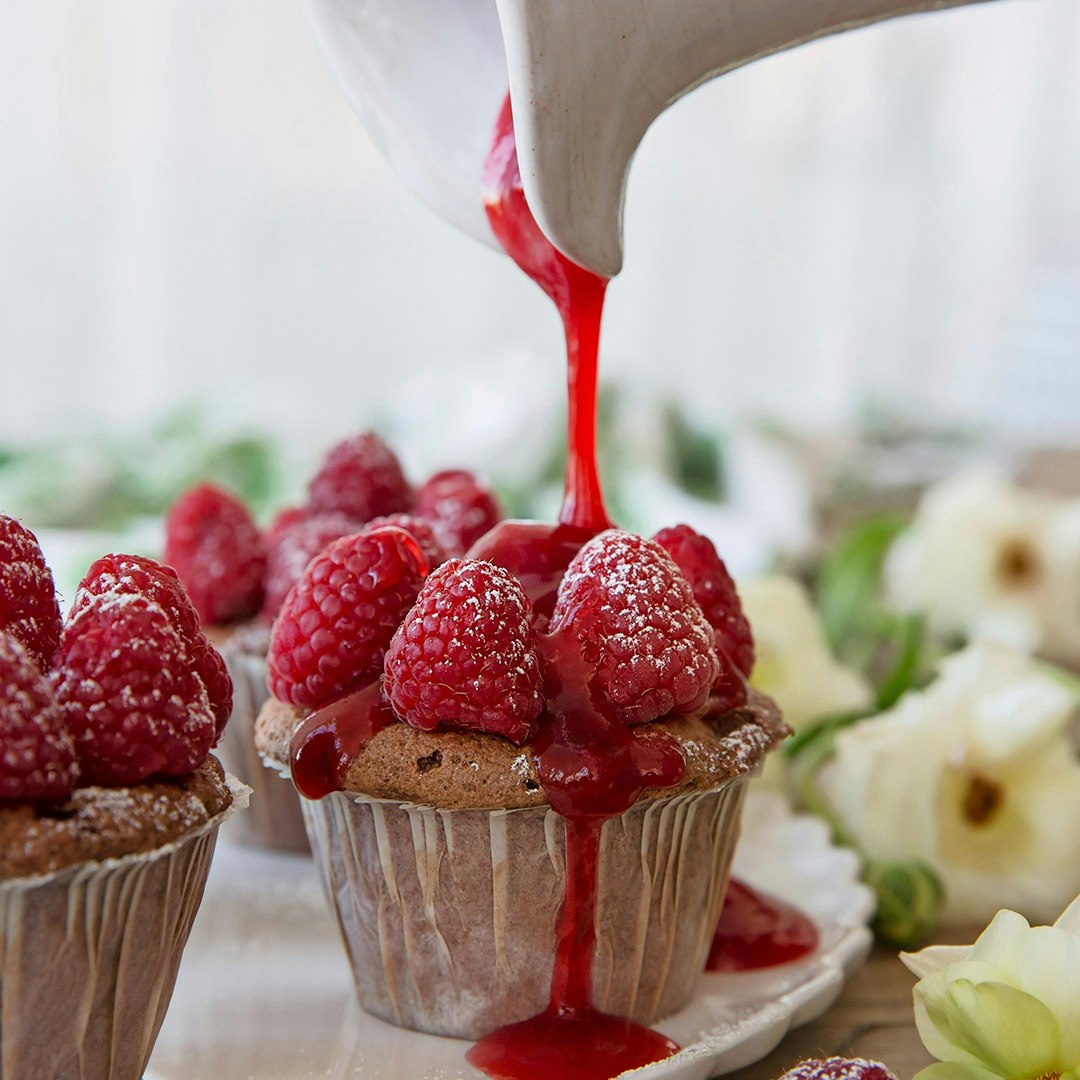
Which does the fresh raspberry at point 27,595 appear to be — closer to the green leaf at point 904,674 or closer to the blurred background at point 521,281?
the green leaf at point 904,674

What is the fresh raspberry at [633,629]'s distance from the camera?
1.07m

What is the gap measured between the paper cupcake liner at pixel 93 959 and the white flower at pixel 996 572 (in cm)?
135

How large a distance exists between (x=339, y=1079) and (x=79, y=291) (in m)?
3.10

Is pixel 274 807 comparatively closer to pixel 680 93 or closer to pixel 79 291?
pixel 680 93

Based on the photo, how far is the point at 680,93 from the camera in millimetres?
1085

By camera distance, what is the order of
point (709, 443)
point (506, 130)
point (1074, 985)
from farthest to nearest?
point (709, 443)
point (506, 130)
point (1074, 985)

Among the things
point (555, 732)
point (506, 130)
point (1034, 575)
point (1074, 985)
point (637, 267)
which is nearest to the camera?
point (1074, 985)

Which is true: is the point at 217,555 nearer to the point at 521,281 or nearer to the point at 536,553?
the point at 536,553

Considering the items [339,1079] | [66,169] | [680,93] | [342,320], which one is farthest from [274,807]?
Answer: [342,320]

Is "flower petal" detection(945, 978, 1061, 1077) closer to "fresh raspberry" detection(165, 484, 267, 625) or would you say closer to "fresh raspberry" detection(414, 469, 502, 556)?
"fresh raspberry" detection(414, 469, 502, 556)

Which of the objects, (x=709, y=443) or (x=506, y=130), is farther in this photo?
(x=709, y=443)

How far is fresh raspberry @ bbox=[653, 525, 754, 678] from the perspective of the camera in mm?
1231

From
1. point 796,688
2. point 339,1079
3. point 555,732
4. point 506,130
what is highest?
point 506,130

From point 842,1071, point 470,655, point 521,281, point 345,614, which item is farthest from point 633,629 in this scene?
point 521,281
